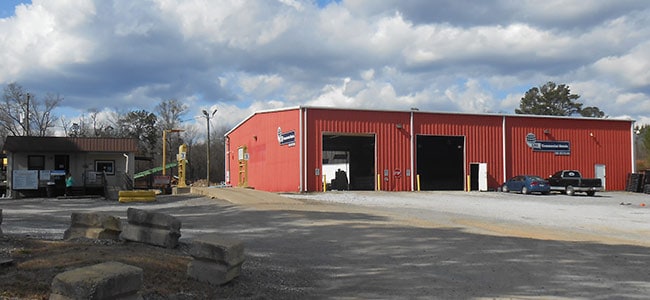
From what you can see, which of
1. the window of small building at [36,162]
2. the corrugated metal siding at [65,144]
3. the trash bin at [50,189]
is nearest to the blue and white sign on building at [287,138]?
the corrugated metal siding at [65,144]

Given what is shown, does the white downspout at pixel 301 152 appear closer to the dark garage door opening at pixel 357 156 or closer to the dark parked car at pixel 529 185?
the dark garage door opening at pixel 357 156

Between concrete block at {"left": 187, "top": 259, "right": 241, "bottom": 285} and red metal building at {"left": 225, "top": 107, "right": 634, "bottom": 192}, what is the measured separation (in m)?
28.3

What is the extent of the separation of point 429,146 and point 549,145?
405 inches

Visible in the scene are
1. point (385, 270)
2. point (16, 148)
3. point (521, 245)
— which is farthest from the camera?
point (16, 148)

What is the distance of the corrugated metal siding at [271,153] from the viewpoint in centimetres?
3684

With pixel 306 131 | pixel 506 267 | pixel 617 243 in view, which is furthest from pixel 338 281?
pixel 306 131

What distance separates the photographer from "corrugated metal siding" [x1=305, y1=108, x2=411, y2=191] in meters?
36.8

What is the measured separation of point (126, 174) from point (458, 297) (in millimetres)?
31578

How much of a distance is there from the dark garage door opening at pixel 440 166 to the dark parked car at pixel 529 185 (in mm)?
9980

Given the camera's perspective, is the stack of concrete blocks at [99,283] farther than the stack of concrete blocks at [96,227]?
No

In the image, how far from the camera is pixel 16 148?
109 feet

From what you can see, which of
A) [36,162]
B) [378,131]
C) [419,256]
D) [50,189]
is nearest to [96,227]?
[419,256]

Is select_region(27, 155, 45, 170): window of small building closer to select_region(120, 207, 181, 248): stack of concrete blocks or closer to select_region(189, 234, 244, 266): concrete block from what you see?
select_region(120, 207, 181, 248): stack of concrete blocks

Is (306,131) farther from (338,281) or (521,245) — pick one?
(338,281)
